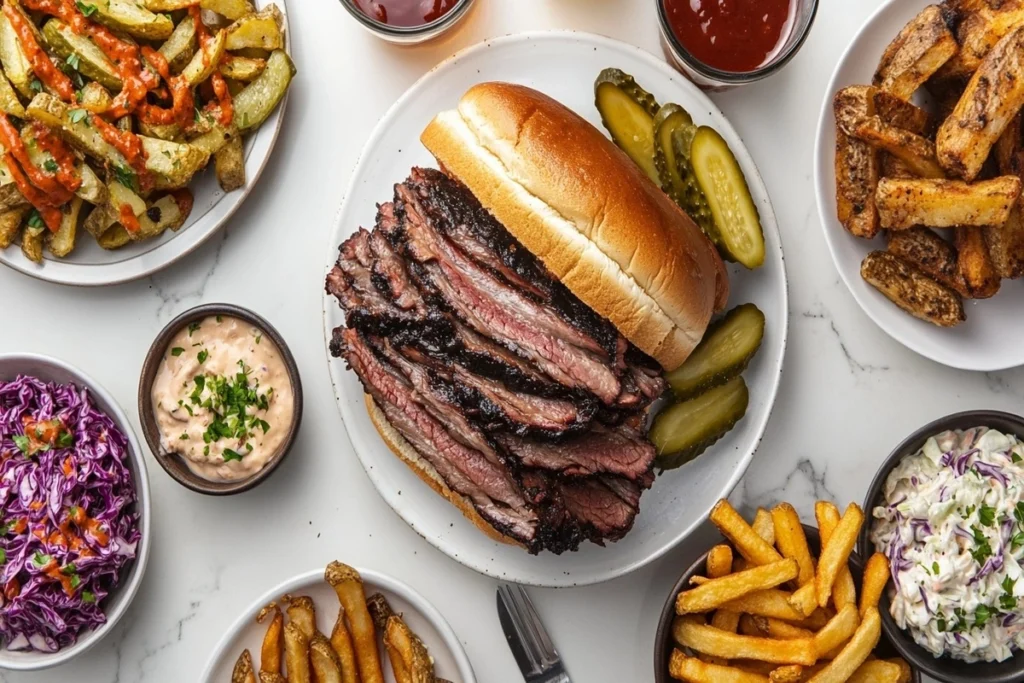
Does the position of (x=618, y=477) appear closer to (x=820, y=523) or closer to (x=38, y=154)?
(x=820, y=523)

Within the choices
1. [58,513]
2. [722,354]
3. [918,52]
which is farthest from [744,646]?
[58,513]

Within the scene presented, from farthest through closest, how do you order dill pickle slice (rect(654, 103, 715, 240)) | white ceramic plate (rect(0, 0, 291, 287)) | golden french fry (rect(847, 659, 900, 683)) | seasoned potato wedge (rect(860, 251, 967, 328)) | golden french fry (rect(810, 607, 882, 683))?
white ceramic plate (rect(0, 0, 291, 287)) → seasoned potato wedge (rect(860, 251, 967, 328)) → dill pickle slice (rect(654, 103, 715, 240)) → golden french fry (rect(847, 659, 900, 683)) → golden french fry (rect(810, 607, 882, 683))

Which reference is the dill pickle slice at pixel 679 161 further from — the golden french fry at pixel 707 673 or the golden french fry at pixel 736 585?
the golden french fry at pixel 707 673

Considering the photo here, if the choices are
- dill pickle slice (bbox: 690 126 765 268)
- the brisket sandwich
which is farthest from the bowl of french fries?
dill pickle slice (bbox: 690 126 765 268)

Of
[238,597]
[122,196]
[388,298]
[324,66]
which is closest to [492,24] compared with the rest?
[324,66]

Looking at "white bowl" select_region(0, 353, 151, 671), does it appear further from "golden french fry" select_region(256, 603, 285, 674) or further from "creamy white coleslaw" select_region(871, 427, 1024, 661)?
"creamy white coleslaw" select_region(871, 427, 1024, 661)
